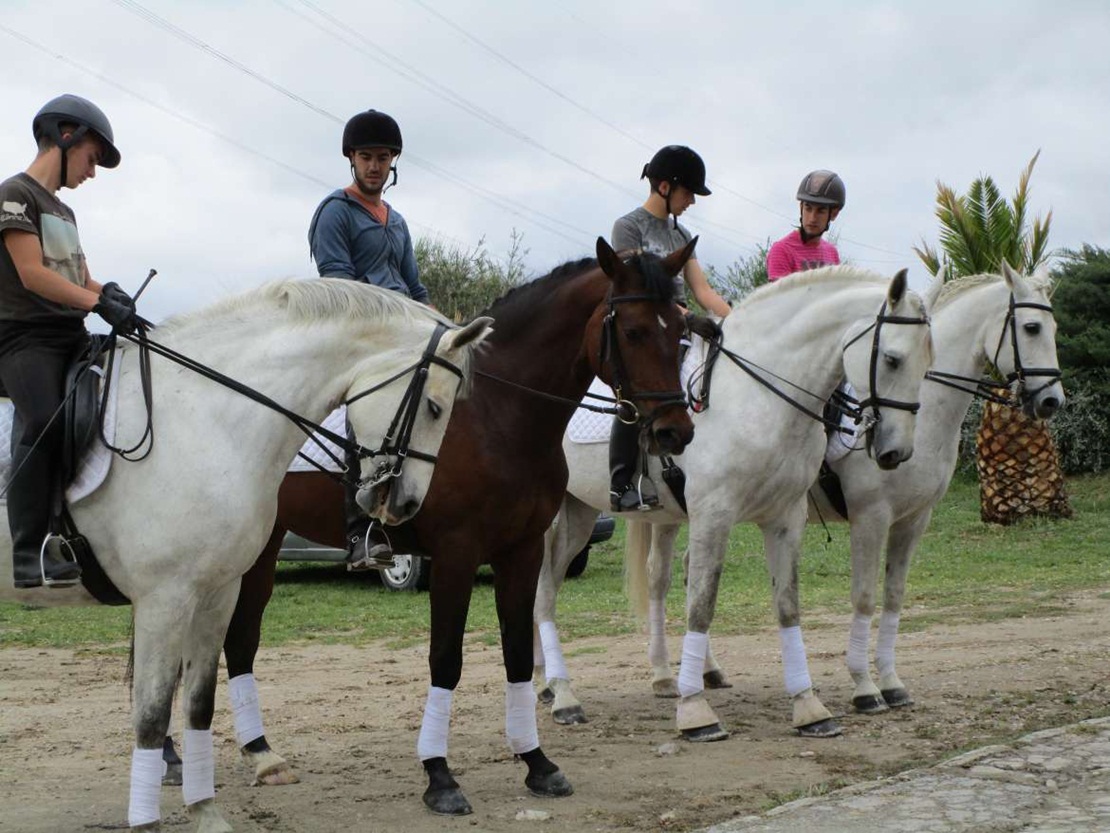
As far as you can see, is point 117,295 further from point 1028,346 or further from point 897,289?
point 1028,346

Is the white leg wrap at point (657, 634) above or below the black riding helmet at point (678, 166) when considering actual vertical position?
below

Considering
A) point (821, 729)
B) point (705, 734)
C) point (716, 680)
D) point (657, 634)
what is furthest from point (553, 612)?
point (821, 729)

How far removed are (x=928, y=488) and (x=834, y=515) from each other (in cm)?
67

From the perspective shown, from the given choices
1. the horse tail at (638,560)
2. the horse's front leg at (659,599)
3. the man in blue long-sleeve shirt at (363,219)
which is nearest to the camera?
the man in blue long-sleeve shirt at (363,219)

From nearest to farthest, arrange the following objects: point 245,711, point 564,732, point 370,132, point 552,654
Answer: point 245,711 → point 370,132 → point 564,732 → point 552,654

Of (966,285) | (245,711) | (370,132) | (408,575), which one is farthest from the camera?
(408,575)

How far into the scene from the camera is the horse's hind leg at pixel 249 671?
21.5 ft

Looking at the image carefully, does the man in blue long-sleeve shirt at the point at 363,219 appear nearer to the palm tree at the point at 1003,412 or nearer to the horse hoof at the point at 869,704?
the horse hoof at the point at 869,704

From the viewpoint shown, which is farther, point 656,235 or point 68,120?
point 656,235

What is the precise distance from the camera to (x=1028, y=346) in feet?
28.3

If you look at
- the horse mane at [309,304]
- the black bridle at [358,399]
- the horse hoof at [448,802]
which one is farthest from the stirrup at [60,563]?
the horse hoof at [448,802]

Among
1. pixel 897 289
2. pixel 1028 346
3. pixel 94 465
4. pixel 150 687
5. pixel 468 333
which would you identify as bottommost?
pixel 150 687

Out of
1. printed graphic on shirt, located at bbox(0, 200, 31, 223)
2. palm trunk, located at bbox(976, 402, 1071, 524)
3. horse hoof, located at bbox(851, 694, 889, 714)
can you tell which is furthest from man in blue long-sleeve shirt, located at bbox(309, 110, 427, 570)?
palm trunk, located at bbox(976, 402, 1071, 524)

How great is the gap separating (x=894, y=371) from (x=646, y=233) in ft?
5.80
